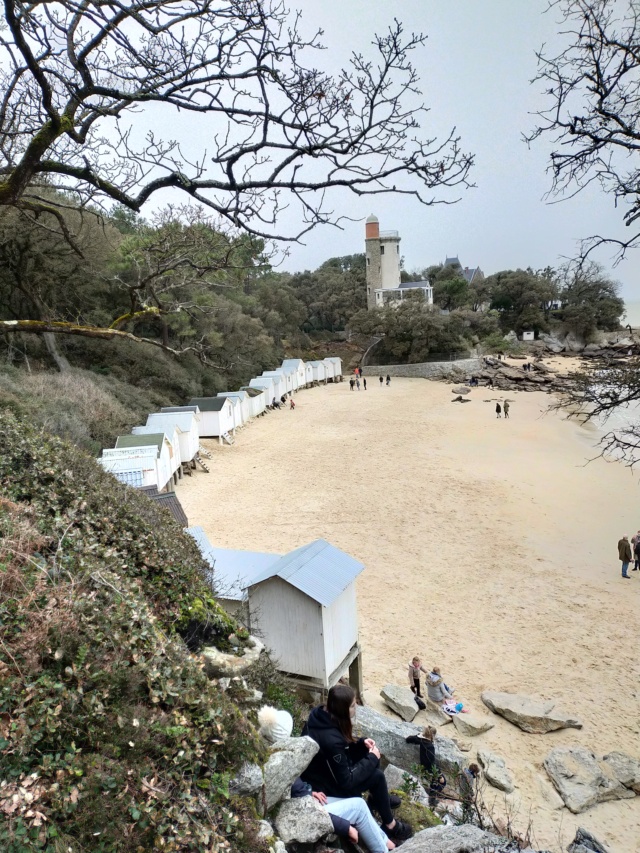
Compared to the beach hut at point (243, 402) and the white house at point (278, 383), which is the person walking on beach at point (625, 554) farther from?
the white house at point (278, 383)

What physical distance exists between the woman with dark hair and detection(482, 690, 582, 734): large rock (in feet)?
16.2

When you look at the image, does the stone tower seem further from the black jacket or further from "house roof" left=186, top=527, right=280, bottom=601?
the black jacket

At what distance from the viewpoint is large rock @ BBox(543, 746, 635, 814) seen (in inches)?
270

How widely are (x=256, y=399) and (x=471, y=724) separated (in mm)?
30562

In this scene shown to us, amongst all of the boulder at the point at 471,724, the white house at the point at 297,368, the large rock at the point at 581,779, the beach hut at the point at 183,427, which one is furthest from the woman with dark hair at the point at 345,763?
the white house at the point at 297,368

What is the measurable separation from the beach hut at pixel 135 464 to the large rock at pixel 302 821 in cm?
1301

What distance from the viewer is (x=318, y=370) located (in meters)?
55.6

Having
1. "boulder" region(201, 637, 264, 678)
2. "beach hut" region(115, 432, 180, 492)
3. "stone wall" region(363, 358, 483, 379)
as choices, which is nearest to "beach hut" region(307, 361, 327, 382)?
"stone wall" region(363, 358, 483, 379)

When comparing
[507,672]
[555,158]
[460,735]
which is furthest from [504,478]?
[555,158]

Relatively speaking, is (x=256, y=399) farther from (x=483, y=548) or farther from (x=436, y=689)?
(x=436, y=689)

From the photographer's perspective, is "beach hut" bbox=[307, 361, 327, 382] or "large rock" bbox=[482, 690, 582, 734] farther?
"beach hut" bbox=[307, 361, 327, 382]

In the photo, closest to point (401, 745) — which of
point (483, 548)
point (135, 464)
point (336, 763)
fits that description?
point (336, 763)

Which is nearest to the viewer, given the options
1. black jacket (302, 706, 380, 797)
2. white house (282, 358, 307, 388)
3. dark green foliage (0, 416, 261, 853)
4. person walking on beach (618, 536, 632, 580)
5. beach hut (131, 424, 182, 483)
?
dark green foliage (0, 416, 261, 853)

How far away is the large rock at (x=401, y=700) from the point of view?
8617mm
